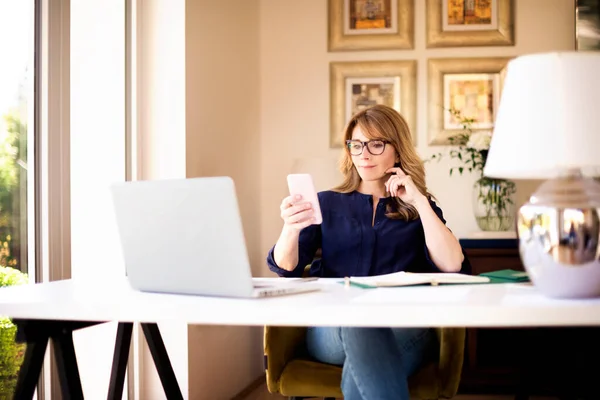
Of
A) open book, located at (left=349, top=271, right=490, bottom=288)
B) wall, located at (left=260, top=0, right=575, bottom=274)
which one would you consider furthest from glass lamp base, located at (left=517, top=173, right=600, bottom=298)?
wall, located at (left=260, top=0, right=575, bottom=274)

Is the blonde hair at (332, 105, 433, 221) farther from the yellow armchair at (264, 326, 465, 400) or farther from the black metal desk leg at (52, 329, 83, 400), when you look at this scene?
the black metal desk leg at (52, 329, 83, 400)

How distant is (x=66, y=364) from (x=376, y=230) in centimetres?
110

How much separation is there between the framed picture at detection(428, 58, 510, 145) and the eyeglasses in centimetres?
153

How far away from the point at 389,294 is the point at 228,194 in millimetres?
365

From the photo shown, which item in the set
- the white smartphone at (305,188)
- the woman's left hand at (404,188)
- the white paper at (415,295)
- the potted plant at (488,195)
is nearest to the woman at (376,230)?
the woman's left hand at (404,188)

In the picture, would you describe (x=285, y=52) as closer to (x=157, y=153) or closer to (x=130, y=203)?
(x=157, y=153)

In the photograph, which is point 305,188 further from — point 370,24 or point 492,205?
point 370,24

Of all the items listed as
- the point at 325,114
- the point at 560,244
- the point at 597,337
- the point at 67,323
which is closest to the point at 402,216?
the point at 597,337

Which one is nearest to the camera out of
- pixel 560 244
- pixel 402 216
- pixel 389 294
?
pixel 560 244

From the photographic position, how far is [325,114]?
3803mm

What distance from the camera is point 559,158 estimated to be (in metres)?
1.23

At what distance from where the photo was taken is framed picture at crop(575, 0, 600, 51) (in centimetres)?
353

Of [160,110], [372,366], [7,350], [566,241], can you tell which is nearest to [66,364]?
[372,366]

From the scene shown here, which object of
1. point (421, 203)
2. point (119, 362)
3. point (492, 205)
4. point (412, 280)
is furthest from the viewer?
point (492, 205)
